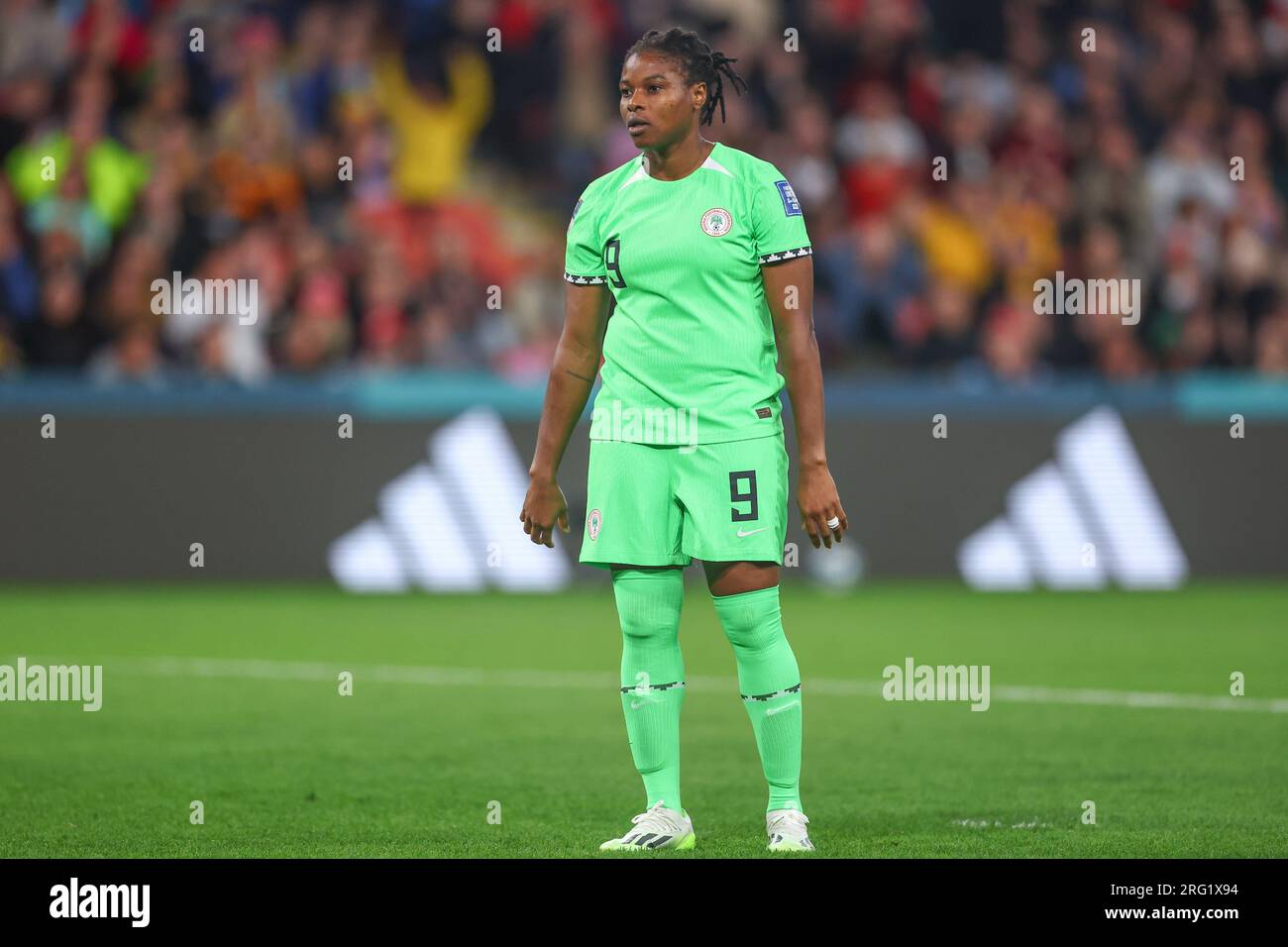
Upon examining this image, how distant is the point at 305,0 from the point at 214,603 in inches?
247

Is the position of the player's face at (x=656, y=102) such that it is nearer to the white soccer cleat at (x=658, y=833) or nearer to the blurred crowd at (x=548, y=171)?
the white soccer cleat at (x=658, y=833)

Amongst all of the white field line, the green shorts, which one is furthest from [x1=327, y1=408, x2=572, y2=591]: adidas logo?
the green shorts

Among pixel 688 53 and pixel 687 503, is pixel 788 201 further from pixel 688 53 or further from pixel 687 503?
pixel 687 503

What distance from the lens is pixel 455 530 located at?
49.6 ft

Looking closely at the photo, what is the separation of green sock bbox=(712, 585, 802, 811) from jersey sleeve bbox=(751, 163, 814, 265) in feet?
3.21

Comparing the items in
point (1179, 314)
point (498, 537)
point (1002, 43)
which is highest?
point (1002, 43)

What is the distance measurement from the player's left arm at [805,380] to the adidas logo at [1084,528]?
9.37 metres

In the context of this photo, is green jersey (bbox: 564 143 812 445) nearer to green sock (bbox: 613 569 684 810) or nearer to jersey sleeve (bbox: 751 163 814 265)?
jersey sleeve (bbox: 751 163 814 265)

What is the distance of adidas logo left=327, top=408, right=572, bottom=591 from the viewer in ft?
49.5

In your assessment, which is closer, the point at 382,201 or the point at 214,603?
the point at 214,603

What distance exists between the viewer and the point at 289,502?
15.3 metres
